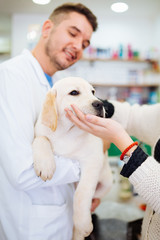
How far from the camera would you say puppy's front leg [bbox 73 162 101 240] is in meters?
0.80

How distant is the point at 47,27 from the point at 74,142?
1.83ft

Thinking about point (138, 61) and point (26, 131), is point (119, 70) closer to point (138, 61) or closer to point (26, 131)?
point (138, 61)

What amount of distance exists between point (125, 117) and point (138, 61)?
97.5 inches

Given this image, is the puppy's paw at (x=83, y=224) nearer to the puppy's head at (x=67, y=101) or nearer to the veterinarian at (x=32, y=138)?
the veterinarian at (x=32, y=138)

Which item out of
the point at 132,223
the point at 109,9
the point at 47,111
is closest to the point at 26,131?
the point at 47,111

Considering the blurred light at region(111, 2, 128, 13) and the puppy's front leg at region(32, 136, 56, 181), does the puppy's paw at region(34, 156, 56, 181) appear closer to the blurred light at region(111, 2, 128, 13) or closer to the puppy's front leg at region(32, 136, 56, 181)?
the puppy's front leg at region(32, 136, 56, 181)

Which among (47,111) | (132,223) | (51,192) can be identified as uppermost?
(47,111)

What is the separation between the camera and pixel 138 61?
11.0 feet

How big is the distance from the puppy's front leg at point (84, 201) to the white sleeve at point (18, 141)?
0.04m

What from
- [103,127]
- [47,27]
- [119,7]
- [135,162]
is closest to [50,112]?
[103,127]

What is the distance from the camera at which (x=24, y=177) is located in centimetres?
79

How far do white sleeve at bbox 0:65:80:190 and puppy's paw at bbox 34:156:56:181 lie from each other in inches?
1.3

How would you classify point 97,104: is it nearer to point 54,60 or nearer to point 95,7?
point 54,60

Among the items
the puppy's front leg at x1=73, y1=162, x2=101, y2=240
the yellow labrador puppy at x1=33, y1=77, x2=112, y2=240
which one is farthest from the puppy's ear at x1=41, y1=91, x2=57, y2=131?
the puppy's front leg at x1=73, y1=162, x2=101, y2=240
